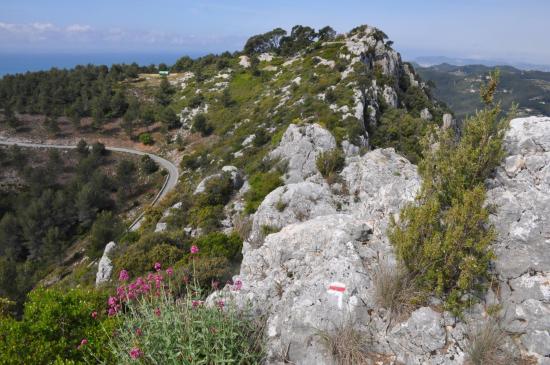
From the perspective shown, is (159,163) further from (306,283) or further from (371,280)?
(371,280)

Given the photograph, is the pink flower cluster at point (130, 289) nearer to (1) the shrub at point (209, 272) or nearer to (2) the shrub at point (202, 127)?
(1) the shrub at point (209, 272)

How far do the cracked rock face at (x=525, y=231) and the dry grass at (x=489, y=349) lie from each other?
1.22 ft

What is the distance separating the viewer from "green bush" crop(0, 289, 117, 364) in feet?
20.3

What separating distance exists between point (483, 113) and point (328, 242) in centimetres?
434

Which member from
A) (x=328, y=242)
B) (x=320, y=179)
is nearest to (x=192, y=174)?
(x=320, y=179)

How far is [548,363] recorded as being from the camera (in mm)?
4438

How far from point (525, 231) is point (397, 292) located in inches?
104

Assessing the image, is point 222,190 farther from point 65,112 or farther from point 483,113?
point 65,112

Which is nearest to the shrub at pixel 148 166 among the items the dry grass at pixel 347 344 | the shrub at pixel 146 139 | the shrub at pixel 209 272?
the shrub at pixel 146 139

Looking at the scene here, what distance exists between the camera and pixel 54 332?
271 inches

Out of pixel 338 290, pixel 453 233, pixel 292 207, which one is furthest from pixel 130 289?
pixel 292 207

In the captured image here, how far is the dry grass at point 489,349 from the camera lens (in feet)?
14.8

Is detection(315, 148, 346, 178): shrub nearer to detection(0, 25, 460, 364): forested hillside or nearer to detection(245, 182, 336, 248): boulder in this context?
detection(0, 25, 460, 364): forested hillside

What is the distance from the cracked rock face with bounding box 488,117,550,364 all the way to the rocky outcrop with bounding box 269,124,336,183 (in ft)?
43.4
